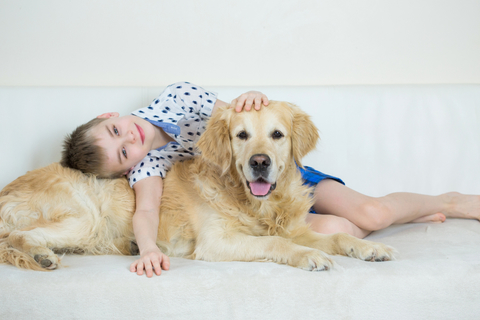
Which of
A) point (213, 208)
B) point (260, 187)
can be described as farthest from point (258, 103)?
point (213, 208)

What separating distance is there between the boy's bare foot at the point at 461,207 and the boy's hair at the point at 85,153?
79.2 inches

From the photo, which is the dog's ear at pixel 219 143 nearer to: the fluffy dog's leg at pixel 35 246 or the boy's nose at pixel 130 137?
the boy's nose at pixel 130 137

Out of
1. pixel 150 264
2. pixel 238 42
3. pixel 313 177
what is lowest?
pixel 150 264

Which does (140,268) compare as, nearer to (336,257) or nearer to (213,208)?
(213,208)

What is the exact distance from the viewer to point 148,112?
2416mm

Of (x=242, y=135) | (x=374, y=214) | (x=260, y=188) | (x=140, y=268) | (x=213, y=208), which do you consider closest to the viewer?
(x=140, y=268)

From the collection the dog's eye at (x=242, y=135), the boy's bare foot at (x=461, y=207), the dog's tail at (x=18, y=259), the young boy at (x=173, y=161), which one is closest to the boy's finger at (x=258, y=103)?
the young boy at (x=173, y=161)

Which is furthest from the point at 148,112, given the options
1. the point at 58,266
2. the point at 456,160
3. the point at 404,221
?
the point at 456,160

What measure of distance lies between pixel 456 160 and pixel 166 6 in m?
2.42

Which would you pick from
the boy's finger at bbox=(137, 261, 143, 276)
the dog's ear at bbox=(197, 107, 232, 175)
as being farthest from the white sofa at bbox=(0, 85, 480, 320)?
the dog's ear at bbox=(197, 107, 232, 175)

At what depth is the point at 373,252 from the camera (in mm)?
1630

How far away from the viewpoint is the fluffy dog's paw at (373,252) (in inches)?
64.1

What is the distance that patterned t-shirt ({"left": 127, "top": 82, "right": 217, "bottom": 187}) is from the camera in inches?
92.8

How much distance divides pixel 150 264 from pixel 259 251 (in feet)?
1.55
